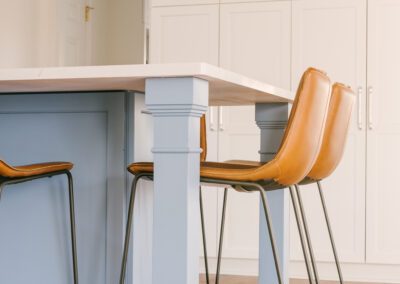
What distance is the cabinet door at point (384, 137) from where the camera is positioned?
13.9 feet

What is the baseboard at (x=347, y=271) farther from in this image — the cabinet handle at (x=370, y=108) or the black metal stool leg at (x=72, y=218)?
the black metal stool leg at (x=72, y=218)

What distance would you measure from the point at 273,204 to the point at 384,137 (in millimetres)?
1572

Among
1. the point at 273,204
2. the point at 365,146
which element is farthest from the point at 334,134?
the point at 365,146

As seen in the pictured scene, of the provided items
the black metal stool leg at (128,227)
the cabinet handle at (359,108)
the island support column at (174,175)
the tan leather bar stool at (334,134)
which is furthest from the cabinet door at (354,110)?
the island support column at (174,175)

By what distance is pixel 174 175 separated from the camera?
1834mm

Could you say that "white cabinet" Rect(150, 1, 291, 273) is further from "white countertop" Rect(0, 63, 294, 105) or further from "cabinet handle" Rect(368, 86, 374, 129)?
"white countertop" Rect(0, 63, 294, 105)

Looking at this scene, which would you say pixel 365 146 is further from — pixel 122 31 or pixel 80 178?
pixel 122 31

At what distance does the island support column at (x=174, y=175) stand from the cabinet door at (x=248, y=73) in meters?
2.61

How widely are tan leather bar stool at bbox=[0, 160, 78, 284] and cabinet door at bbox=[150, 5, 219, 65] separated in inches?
92.5

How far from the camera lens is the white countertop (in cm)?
180

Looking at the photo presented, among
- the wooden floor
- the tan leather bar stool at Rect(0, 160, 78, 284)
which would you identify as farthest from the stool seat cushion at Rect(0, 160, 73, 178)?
the wooden floor

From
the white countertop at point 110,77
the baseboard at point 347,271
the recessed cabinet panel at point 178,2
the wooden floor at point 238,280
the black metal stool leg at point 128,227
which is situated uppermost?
the recessed cabinet panel at point 178,2

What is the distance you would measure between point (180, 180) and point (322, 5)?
2820 mm

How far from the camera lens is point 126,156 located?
2314 millimetres
